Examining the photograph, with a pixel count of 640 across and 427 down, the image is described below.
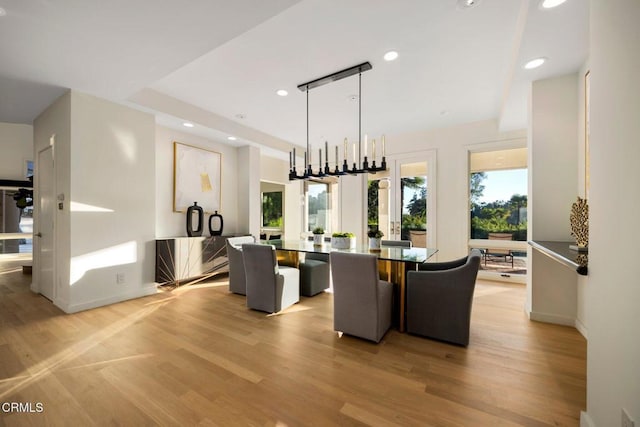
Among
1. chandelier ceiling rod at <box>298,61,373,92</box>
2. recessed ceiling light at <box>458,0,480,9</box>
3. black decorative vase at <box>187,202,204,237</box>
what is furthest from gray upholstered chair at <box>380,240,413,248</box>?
Answer: black decorative vase at <box>187,202,204,237</box>

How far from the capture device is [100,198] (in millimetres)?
3342

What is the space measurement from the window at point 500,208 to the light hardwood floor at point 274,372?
190cm

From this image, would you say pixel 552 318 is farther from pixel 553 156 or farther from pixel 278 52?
pixel 278 52

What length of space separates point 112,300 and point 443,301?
13.1 feet

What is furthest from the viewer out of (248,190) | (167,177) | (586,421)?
(248,190)

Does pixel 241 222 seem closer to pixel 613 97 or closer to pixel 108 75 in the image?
pixel 108 75

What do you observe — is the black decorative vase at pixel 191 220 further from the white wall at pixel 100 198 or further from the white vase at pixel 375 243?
the white vase at pixel 375 243

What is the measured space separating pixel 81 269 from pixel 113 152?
1.51m

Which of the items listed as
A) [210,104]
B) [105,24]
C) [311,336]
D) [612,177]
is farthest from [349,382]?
A: [210,104]

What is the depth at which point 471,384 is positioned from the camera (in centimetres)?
183

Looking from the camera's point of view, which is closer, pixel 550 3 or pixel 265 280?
pixel 550 3

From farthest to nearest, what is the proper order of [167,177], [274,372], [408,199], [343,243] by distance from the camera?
[408,199]
[167,177]
[343,243]
[274,372]

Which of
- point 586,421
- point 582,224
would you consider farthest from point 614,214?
point 582,224

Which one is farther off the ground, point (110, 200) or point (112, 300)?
point (110, 200)
